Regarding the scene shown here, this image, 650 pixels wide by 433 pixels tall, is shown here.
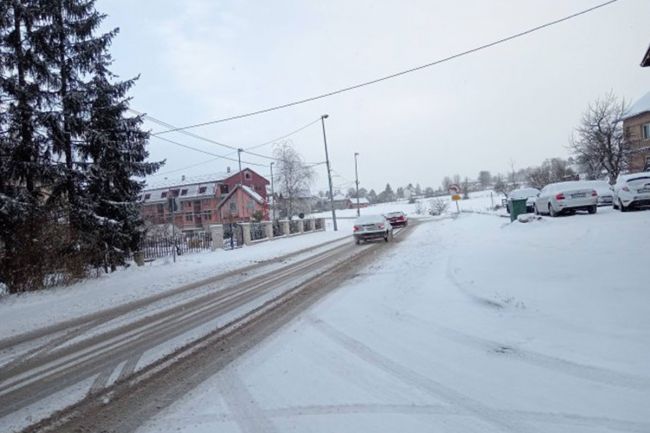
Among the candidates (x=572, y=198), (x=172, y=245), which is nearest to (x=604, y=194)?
(x=572, y=198)

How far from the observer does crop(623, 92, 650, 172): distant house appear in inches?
1459

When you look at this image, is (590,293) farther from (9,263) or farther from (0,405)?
(9,263)

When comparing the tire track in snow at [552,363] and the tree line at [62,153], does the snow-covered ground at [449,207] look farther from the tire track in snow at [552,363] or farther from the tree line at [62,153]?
the tire track in snow at [552,363]

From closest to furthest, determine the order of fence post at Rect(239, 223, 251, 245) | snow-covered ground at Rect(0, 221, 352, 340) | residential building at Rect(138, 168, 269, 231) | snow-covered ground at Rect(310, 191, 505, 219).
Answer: snow-covered ground at Rect(0, 221, 352, 340) → fence post at Rect(239, 223, 251, 245) → snow-covered ground at Rect(310, 191, 505, 219) → residential building at Rect(138, 168, 269, 231)

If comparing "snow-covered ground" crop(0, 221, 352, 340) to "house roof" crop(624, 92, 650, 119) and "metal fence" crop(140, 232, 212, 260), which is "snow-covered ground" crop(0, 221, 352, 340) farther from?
"house roof" crop(624, 92, 650, 119)

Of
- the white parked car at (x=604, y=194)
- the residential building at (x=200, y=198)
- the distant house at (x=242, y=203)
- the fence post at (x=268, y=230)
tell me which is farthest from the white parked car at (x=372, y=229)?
the residential building at (x=200, y=198)

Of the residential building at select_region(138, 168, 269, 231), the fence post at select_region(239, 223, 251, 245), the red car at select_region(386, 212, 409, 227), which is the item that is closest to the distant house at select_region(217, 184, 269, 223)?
the residential building at select_region(138, 168, 269, 231)

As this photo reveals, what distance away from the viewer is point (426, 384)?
405cm

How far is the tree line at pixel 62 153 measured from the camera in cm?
1224

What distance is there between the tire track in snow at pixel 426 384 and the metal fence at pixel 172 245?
1564 centimetres

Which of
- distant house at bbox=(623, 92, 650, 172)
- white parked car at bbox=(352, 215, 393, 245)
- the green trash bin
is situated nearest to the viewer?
the green trash bin

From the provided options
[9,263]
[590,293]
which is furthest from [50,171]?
[590,293]

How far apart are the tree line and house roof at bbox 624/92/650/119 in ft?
141

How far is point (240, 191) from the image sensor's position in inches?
2306
